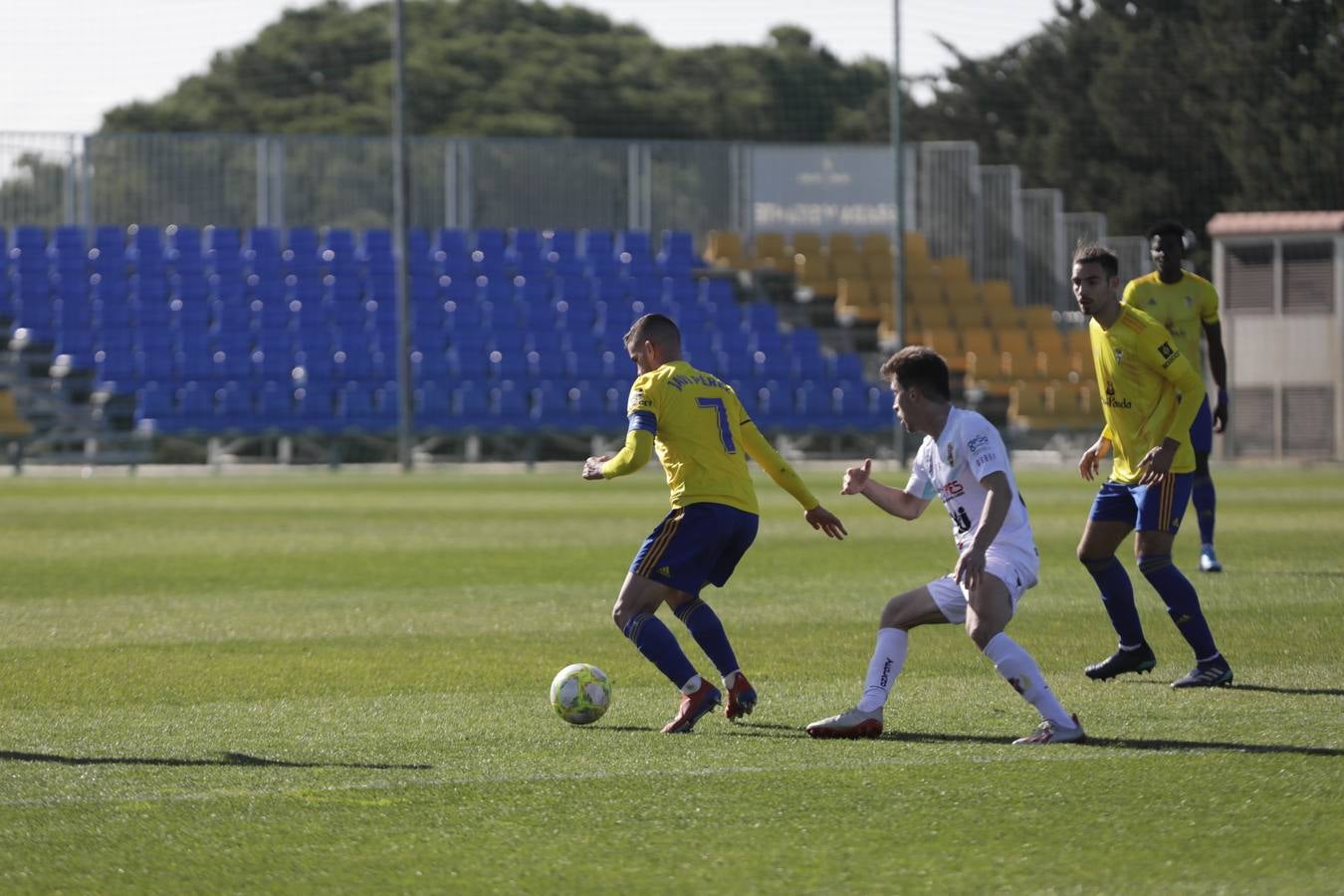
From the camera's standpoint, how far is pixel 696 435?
768 cm

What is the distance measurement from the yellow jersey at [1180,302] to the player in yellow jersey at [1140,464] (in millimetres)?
2966

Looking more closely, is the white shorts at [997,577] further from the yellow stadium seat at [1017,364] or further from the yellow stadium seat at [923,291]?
the yellow stadium seat at [923,291]

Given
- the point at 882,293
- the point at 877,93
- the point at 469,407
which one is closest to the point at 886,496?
the point at 469,407

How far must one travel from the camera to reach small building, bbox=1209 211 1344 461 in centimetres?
3447

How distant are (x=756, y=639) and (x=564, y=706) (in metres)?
3.16

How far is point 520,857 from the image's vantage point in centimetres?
519

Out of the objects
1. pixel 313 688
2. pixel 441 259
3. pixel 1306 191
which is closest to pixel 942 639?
pixel 313 688

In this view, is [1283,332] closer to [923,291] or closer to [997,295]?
[997,295]

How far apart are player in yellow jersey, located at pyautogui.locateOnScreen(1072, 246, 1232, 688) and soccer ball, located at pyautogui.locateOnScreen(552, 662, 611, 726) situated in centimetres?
248

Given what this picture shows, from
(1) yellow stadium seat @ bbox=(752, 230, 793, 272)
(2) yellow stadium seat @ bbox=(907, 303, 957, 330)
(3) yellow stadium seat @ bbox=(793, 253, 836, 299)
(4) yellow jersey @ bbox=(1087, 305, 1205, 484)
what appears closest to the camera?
(4) yellow jersey @ bbox=(1087, 305, 1205, 484)

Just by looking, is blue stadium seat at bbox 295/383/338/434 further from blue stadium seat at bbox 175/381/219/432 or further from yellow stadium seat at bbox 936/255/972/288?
yellow stadium seat at bbox 936/255/972/288

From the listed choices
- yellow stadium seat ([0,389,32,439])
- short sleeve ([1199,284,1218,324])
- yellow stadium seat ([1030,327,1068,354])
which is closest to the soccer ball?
short sleeve ([1199,284,1218,324])

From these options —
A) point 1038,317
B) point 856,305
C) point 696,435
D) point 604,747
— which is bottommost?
point 604,747

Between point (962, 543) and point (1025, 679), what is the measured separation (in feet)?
1.76
